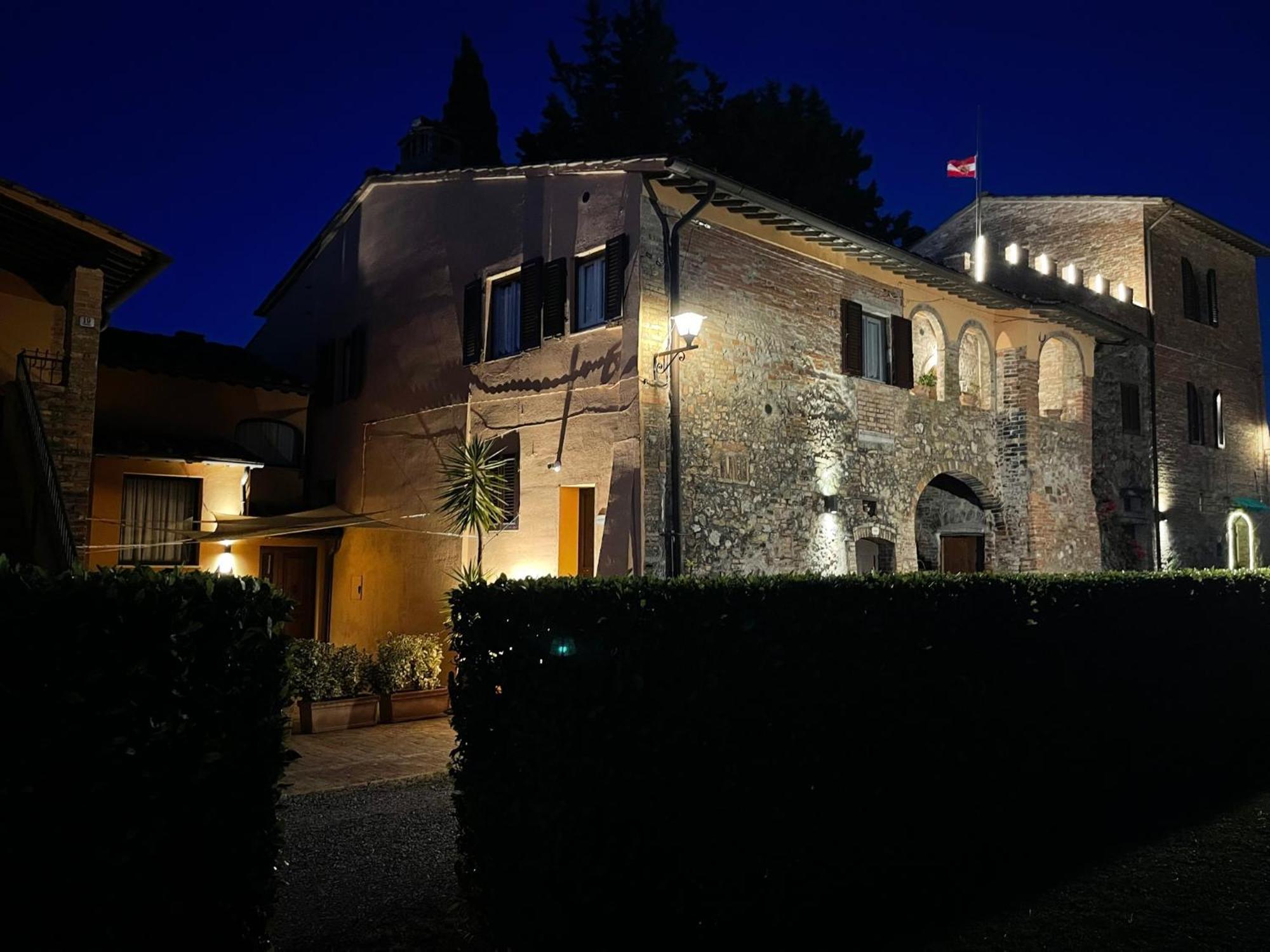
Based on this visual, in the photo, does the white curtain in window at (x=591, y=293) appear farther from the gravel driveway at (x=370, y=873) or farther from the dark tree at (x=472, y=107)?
the dark tree at (x=472, y=107)

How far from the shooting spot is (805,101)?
3055 centimetres

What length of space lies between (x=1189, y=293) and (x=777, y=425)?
15.7 metres

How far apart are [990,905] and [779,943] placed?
50.5 inches

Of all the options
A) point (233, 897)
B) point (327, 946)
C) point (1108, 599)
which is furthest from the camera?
point (1108, 599)

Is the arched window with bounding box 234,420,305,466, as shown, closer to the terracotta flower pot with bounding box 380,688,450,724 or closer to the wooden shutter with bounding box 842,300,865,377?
the terracotta flower pot with bounding box 380,688,450,724

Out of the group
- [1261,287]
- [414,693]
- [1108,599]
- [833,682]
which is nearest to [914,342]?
[1108,599]

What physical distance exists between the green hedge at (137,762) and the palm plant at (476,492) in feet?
27.8

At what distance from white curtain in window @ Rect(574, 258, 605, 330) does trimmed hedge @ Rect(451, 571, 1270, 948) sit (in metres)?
6.67

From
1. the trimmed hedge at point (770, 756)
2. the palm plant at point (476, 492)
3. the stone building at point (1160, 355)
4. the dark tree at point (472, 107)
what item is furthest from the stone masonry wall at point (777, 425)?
the dark tree at point (472, 107)

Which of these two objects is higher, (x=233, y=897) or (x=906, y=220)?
(x=906, y=220)

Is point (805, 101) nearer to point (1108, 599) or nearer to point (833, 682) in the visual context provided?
point (1108, 599)

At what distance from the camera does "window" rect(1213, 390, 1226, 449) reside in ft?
75.9

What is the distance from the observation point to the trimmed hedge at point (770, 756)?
430cm

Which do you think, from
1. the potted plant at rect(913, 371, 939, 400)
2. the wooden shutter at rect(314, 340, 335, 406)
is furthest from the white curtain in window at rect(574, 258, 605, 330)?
the wooden shutter at rect(314, 340, 335, 406)
